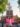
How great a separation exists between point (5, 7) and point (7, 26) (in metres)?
0.22

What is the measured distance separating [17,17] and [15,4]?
0.15 m

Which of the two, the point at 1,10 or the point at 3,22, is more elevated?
the point at 1,10

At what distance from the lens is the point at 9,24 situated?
1.88ft

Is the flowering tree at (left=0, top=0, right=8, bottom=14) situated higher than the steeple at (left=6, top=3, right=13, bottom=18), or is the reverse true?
the flowering tree at (left=0, top=0, right=8, bottom=14)

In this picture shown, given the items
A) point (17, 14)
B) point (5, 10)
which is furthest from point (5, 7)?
point (17, 14)

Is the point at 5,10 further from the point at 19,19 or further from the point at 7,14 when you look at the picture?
the point at 19,19

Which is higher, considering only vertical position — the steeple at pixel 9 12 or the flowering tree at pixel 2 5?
the flowering tree at pixel 2 5

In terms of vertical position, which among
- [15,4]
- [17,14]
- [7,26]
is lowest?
[7,26]

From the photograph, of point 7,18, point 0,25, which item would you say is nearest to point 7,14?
point 7,18

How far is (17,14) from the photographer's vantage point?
0.59m

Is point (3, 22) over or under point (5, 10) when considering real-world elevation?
under

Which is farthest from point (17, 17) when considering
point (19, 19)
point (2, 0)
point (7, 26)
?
point (2, 0)

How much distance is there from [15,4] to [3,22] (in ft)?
0.81

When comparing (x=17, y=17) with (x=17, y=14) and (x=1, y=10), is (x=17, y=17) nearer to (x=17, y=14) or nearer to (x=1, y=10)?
(x=17, y=14)
